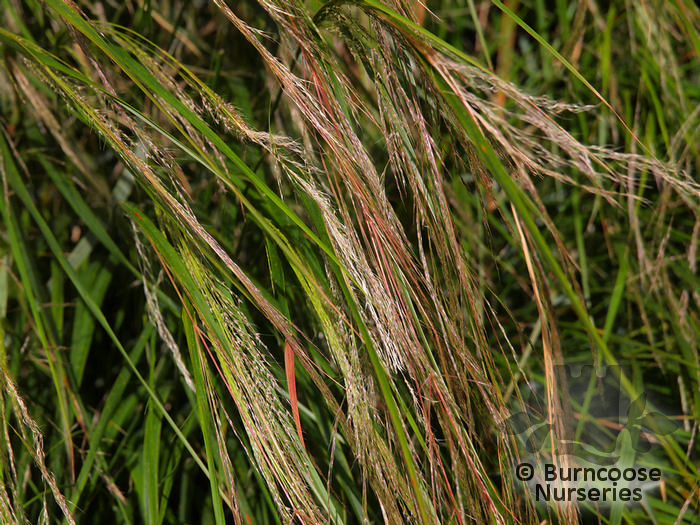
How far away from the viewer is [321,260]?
572mm

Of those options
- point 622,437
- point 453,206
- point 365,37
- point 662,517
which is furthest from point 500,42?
point 662,517

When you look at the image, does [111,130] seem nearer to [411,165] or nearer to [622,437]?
[411,165]

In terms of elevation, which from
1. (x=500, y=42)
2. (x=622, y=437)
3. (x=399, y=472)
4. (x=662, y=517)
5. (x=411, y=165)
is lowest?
(x=662, y=517)

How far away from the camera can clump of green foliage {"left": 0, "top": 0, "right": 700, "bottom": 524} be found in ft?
1.56

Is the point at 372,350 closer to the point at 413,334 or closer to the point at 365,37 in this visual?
the point at 413,334

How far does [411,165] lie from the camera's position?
514 millimetres

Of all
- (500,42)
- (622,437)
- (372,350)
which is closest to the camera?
(372,350)

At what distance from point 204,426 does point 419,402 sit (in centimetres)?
20

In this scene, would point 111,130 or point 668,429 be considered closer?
point 111,130

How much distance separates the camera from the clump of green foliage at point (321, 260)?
18.7 inches

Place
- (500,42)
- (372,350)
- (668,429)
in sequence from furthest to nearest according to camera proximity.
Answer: (500,42), (668,429), (372,350)

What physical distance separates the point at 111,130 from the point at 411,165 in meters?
0.28

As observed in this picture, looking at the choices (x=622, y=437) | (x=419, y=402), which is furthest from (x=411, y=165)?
(x=622, y=437)

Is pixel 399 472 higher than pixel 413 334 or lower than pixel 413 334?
lower
